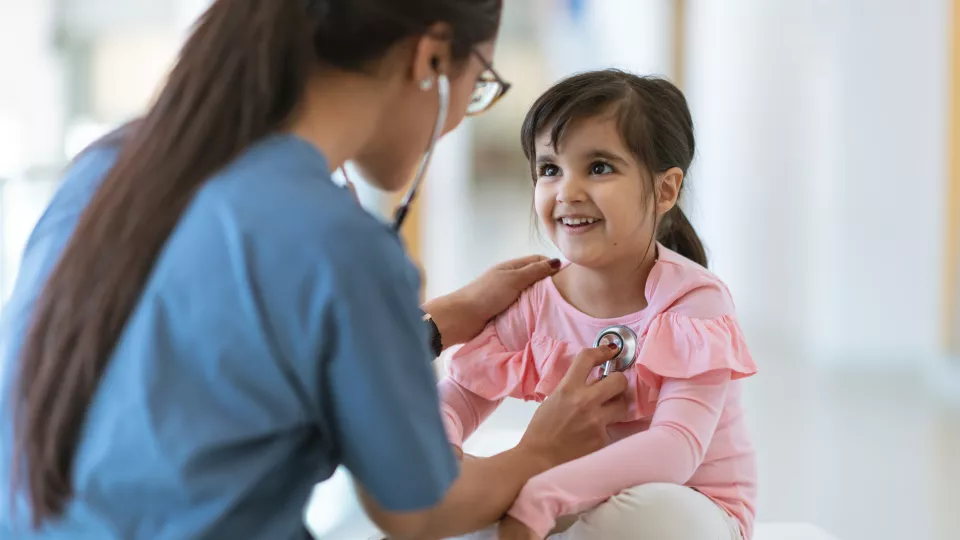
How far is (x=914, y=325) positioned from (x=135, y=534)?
351cm

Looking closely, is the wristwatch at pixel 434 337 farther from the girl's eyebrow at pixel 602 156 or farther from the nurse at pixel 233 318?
the nurse at pixel 233 318

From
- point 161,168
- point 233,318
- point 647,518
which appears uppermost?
point 161,168

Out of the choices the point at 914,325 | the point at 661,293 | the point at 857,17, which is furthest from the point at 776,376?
the point at 661,293

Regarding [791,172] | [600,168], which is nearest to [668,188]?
[600,168]

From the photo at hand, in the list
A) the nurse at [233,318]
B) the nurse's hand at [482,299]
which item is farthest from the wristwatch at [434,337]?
the nurse at [233,318]

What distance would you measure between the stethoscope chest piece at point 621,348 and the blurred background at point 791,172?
1.25 metres

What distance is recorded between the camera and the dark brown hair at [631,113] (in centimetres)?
128

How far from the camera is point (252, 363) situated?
75 centimetres

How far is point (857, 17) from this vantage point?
12.7ft

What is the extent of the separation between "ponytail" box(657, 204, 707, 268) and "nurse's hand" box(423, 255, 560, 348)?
16 cm

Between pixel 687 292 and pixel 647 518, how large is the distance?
295 mm

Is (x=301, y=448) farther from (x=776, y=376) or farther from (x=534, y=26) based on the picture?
(x=534, y=26)

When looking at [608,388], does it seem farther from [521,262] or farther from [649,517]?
[521,262]

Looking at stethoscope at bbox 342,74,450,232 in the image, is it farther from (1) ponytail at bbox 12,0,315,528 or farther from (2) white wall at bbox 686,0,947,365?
(2) white wall at bbox 686,0,947,365
